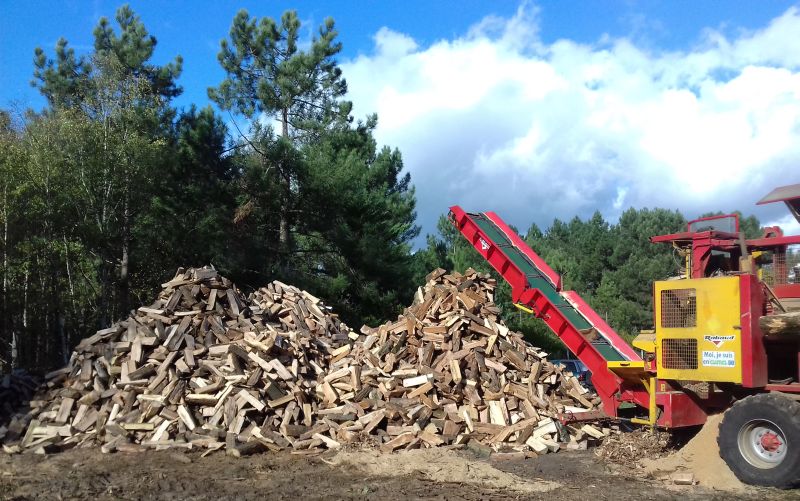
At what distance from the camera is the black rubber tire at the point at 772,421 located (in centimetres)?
681

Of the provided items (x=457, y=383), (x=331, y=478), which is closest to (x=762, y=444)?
(x=331, y=478)

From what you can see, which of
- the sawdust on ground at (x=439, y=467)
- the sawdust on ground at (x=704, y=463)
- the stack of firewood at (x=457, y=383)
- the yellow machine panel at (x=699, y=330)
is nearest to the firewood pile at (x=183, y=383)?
the stack of firewood at (x=457, y=383)

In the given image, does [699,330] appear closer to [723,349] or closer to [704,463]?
[723,349]

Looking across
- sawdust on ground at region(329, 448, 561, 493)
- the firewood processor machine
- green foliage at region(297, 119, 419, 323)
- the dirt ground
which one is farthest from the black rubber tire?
green foliage at region(297, 119, 419, 323)

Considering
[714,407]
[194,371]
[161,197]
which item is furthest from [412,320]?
[161,197]

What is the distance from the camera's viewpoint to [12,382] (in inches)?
474

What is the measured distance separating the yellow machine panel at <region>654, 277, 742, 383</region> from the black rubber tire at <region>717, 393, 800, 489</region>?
37 centimetres

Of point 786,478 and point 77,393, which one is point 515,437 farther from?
point 77,393

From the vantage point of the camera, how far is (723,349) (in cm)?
764

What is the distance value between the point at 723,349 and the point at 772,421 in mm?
946

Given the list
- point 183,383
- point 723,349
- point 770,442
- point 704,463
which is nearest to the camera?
point 770,442

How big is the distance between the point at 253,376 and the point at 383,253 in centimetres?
1196

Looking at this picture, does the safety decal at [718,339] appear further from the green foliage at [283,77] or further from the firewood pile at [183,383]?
the green foliage at [283,77]

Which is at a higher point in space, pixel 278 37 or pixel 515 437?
pixel 278 37
